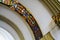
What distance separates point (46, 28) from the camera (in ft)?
6.33

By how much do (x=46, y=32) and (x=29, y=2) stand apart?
427 millimetres

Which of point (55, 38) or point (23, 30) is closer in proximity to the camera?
point (55, 38)

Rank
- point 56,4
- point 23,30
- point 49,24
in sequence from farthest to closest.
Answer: point 23,30 → point 49,24 → point 56,4

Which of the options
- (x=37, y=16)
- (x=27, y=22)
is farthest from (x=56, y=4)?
(x=27, y=22)

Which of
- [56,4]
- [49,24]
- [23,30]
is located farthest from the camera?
[23,30]

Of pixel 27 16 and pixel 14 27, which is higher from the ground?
pixel 27 16

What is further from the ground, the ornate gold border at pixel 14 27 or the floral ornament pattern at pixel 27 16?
the floral ornament pattern at pixel 27 16

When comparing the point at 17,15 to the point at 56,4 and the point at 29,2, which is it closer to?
the point at 29,2

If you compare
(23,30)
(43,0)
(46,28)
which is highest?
(43,0)

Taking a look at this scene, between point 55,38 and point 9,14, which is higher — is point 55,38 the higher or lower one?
the higher one

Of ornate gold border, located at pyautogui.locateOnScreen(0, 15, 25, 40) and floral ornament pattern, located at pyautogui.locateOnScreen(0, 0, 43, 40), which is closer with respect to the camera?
floral ornament pattern, located at pyautogui.locateOnScreen(0, 0, 43, 40)

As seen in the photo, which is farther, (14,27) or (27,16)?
(14,27)

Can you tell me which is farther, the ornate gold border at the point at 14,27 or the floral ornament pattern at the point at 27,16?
the ornate gold border at the point at 14,27

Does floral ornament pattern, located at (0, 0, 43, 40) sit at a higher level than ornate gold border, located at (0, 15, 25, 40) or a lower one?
higher
